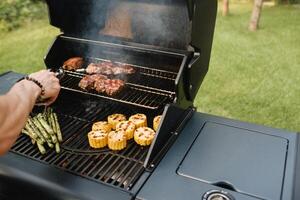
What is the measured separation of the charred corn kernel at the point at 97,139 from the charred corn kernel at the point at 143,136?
0.65 feet

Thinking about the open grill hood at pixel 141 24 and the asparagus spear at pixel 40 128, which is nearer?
the asparagus spear at pixel 40 128

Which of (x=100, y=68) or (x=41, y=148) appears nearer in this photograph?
(x=41, y=148)

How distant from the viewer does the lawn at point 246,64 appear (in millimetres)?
4324

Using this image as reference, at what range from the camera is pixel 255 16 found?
665 centimetres

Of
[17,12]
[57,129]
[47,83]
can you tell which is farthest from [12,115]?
[17,12]

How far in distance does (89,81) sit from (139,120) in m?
0.62

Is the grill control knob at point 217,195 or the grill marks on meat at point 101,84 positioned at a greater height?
the grill marks on meat at point 101,84

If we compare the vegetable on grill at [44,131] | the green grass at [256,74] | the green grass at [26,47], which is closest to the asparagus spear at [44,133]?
the vegetable on grill at [44,131]

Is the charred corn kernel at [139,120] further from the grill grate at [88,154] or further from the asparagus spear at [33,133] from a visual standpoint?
the asparagus spear at [33,133]

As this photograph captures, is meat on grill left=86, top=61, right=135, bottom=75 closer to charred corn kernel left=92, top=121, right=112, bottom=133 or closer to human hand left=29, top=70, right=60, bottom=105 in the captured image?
charred corn kernel left=92, top=121, right=112, bottom=133

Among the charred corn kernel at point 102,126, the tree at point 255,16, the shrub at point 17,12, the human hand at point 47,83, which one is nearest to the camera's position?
the human hand at point 47,83

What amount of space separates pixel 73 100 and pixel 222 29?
5.25 metres

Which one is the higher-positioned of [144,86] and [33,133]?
[144,86]

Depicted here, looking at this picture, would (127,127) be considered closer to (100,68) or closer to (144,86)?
(144,86)
